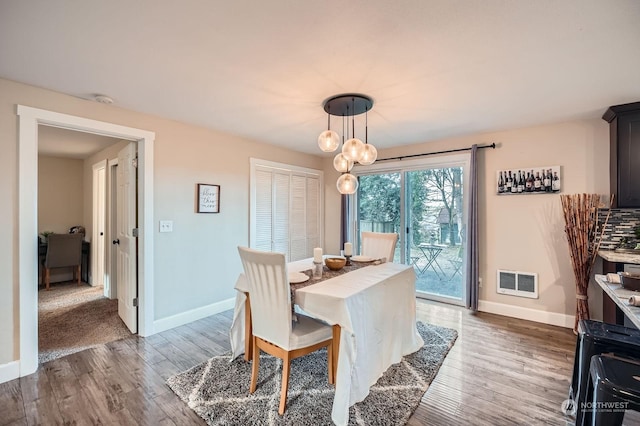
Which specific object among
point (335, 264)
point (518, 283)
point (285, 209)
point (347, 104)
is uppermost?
point (347, 104)

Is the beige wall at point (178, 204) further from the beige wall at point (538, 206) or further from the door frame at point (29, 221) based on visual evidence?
the beige wall at point (538, 206)

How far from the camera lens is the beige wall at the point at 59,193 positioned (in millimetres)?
5034

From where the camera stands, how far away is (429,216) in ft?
14.0

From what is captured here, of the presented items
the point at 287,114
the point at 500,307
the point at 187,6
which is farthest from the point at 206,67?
the point at 500,307

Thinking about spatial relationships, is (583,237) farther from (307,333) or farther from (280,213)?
(280,213)

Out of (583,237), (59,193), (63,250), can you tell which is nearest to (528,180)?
(583,237)

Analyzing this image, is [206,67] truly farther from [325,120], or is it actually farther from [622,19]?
[622,19]

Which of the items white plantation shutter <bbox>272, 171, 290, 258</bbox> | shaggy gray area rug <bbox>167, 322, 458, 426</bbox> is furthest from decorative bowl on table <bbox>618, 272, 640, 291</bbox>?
white plantation shutter <bbox>272, 171, 290, 258</bbox>

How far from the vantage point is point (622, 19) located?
4.83ft

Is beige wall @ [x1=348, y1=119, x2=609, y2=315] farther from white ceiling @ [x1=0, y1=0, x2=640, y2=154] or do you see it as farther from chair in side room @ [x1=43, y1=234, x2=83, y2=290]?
chair in side room @ [x1=43, y1=234, x2=83, y2=290]

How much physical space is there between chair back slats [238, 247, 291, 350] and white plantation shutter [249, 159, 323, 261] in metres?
2.04

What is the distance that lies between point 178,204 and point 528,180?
4.12 m

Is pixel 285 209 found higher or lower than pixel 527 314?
higher

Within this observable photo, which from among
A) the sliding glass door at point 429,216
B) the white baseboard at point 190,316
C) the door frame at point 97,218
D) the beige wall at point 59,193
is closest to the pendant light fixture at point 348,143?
the sliding glass door at point 429,216
